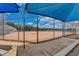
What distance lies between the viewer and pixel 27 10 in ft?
71.6

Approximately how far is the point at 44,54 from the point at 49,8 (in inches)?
22.3

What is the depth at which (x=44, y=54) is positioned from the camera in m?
21.8

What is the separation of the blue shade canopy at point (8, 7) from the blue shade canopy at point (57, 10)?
14cm

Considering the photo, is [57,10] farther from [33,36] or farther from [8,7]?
[8,7]

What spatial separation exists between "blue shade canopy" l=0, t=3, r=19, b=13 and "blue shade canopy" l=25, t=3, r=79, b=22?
0.14 metres

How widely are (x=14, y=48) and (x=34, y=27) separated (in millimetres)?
354

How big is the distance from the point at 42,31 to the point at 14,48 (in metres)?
0.40

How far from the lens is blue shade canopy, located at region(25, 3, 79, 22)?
858 inches

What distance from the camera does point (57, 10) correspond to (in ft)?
71.6

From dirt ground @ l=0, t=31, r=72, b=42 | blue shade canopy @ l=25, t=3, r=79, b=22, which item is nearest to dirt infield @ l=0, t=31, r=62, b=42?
dirt ground @ l=0, t=31, r=72, b=42

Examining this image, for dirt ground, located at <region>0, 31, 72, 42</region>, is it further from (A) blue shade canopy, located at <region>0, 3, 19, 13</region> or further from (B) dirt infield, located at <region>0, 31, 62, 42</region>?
(A) blue shade canopy, located at <region>0, 3, 19, 13</region>

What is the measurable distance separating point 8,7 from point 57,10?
1.97ft

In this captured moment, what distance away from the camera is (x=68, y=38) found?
21.8 meters

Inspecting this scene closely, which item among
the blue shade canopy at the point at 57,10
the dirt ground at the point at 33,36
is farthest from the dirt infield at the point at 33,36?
the blue shade canopy at the point at 57,10
